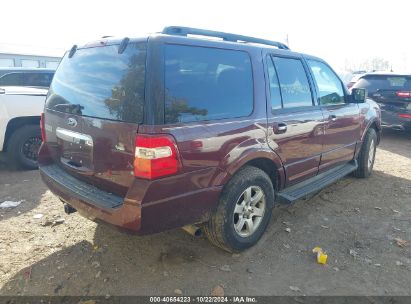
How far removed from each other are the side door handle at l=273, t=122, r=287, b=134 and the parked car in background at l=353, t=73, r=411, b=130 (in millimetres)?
5942

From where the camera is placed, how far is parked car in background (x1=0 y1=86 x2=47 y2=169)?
523cm

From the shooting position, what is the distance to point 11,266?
2.98m

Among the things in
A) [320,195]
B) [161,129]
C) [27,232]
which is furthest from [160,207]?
[320,195]

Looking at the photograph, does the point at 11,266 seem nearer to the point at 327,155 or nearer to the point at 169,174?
the point at 169,174

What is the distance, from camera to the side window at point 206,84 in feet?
8.14

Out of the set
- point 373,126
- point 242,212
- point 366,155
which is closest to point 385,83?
point 373,126

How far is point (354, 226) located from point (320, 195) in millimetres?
912

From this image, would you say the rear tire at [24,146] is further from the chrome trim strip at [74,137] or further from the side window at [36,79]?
the chrome trim strip at [74,137]

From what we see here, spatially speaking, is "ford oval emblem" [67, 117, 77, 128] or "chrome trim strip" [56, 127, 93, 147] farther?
"ford oval emblem" [67, 117, 77, 128]

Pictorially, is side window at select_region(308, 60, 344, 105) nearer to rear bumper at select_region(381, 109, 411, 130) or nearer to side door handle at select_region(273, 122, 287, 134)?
side door handle at select_region(273, 122, 287, 134)

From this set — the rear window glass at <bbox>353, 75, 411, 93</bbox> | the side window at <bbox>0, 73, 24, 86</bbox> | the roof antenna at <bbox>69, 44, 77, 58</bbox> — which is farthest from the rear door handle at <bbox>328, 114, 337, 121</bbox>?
the side window at <bbox>0, 73, 24, 86</bbox>

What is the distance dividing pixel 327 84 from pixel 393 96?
4.72 m

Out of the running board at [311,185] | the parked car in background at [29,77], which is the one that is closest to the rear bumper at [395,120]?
the running board at [311,185]

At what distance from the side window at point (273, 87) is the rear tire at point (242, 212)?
68 cm
